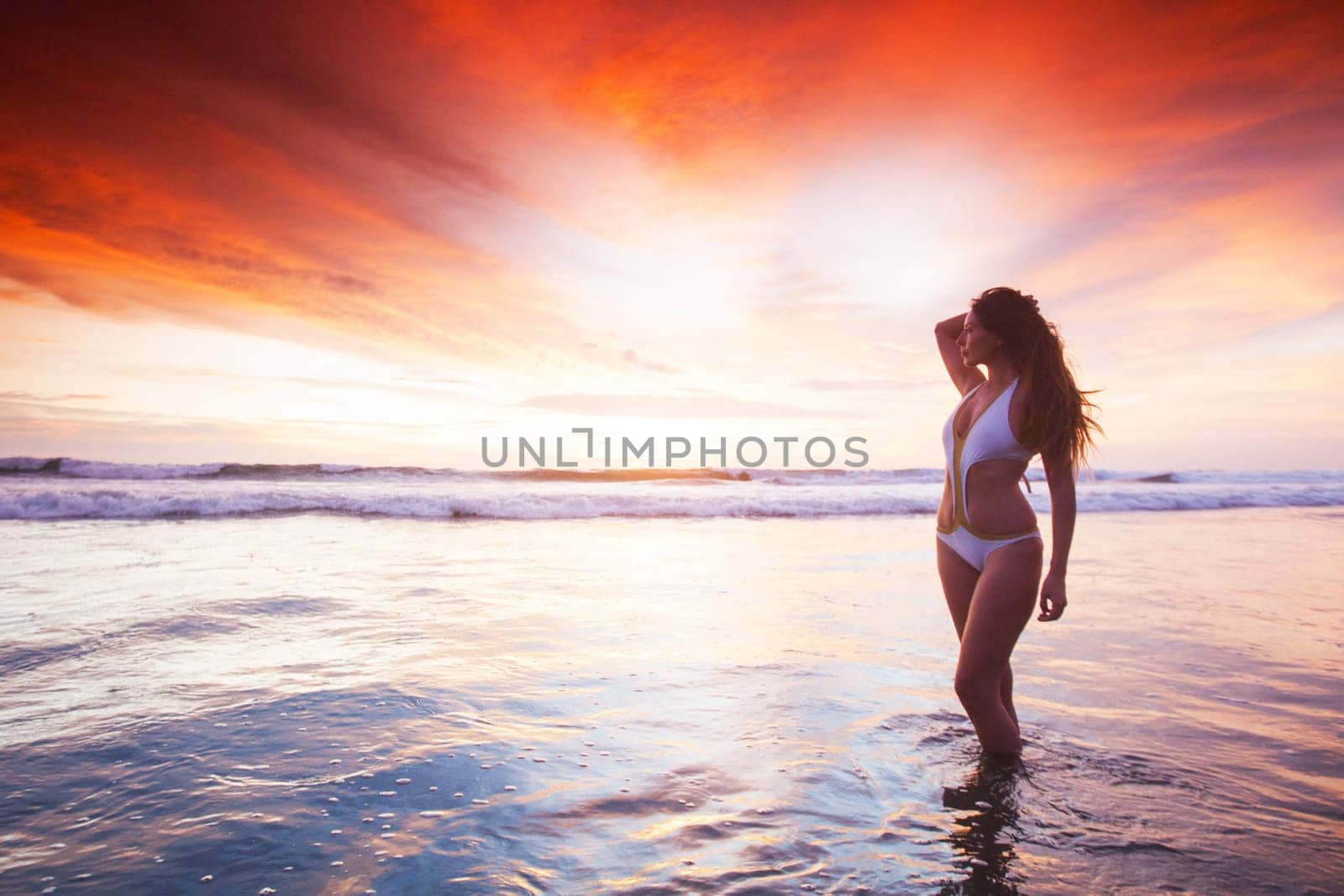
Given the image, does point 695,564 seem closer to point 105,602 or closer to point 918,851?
point 105,602

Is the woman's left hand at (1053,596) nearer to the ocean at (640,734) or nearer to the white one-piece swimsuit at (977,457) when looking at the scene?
the white one-piece swimsuit at (977,457)

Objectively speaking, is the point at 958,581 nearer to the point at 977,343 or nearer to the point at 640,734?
the point at 977,343

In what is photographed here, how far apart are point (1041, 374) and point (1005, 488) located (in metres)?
0.59

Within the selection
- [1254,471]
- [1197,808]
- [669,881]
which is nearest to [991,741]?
[1197,808]

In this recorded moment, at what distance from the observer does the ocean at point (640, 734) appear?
262 centimetres

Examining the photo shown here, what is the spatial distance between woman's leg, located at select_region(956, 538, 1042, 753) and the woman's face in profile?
0.98m

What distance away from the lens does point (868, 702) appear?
452 centimetres

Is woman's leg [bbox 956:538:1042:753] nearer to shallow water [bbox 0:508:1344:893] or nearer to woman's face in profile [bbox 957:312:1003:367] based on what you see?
shallow water [bbox 0:508:1344:893]

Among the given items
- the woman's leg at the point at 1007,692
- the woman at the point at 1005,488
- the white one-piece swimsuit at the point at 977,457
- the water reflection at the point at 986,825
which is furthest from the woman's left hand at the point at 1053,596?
the water reflection at the point at 986,825

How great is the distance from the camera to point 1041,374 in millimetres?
3426

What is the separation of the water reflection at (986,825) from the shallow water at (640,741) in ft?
0.04

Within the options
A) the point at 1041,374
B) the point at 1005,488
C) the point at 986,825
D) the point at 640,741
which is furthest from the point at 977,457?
the point at 640,741

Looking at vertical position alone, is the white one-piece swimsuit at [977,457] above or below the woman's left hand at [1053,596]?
above

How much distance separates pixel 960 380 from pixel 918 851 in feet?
8.49
